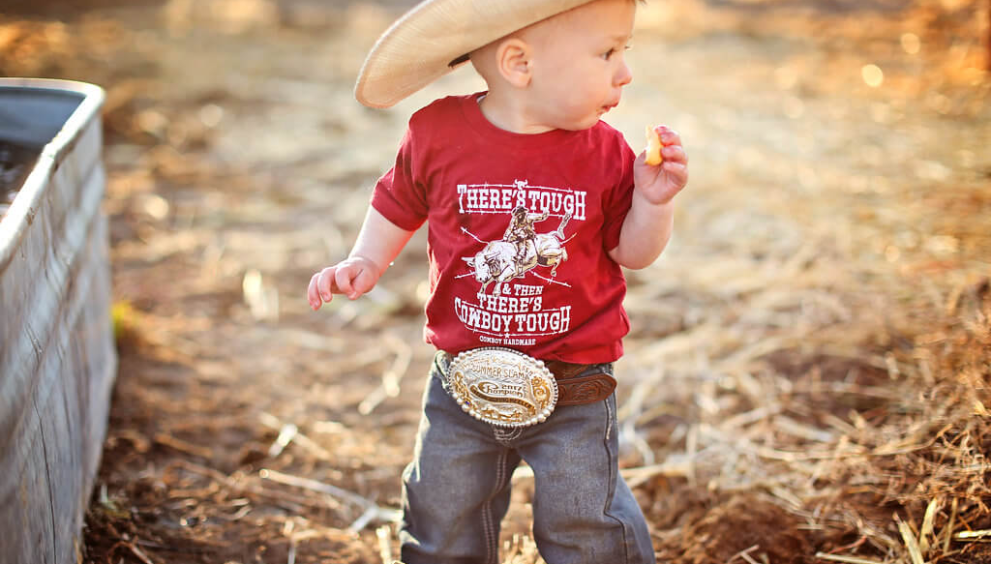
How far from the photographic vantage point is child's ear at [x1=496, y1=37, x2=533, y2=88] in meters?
1.86

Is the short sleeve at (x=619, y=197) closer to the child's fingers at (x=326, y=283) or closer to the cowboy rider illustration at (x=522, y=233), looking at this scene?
the cowboy rider illustration at (x=522, y=233)

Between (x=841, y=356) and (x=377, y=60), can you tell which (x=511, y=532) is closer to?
(x=377, y=60)

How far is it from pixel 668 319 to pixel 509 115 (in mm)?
2281

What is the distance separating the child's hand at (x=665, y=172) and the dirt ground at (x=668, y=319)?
1.03 m

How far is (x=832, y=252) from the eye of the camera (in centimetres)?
447

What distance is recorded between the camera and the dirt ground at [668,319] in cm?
259

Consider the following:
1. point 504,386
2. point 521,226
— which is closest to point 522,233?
point 521,226

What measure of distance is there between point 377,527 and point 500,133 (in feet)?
4.26

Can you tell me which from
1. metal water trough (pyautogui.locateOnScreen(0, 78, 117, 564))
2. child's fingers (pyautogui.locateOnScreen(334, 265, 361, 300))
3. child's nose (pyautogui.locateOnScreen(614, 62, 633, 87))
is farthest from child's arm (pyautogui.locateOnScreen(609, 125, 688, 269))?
metal water trough (pyautogui.locateOnScreen(0, 78, 117, 564))

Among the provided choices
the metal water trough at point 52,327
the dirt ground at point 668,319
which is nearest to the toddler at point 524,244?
the dirt ground at point 668,319

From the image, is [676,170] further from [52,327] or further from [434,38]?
[52,327]

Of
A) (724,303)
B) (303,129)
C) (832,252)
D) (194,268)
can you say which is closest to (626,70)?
(724,303)

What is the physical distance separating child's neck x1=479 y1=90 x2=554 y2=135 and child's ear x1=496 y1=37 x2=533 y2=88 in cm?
5

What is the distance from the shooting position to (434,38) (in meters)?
1.88
